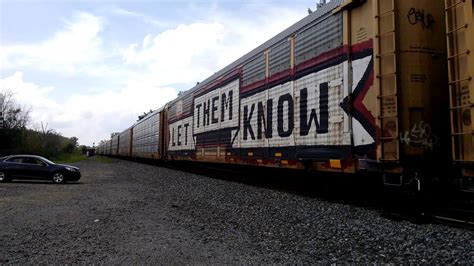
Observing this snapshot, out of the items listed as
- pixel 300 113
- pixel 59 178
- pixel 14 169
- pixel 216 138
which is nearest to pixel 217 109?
pixel 216 138

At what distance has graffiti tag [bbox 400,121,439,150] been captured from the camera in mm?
6762

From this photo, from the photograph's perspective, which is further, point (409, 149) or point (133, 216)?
point (133, 216)

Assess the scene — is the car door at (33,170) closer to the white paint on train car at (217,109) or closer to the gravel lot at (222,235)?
the white paint on train car at (217,109)

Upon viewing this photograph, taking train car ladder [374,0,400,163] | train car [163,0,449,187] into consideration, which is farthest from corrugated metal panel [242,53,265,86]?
train car ladder [374,0,400,163]

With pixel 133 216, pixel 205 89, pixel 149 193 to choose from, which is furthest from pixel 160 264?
pixel 205 89

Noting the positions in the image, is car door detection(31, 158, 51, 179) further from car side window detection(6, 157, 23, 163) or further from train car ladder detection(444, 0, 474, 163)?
train car ladder detection(444, 0, 474, 163)

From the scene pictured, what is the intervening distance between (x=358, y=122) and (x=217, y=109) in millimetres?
8352

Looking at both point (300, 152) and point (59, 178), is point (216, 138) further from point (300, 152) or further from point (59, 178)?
point (59, 178)

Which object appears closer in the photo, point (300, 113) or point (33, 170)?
point (300, 113)

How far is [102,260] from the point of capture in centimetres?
487

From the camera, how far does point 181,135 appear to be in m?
20.5

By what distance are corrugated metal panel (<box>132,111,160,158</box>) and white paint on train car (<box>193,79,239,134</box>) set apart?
32.8 feet

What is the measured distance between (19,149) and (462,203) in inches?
1654

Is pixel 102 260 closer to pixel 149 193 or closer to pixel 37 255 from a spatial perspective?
pixel 37 255
